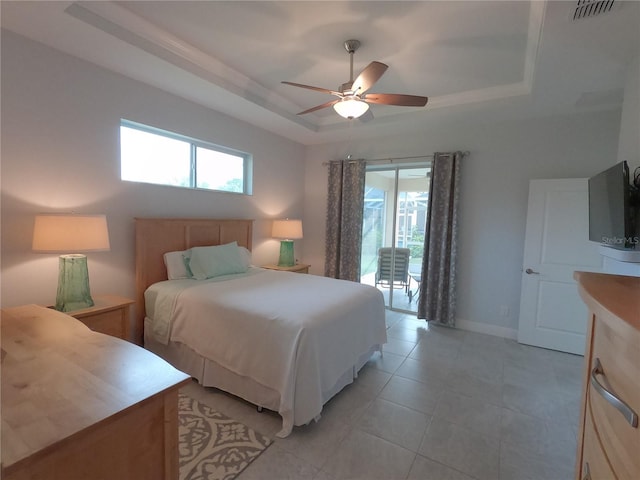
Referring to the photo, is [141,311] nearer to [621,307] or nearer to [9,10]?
[9,10]

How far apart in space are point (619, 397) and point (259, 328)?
1.79 meters

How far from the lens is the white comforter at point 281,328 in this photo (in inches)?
76.2

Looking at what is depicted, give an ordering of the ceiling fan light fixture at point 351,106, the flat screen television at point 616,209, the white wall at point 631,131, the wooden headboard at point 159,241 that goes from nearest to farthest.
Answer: the flat screen television at point 616,209 < the white wall at point 631,131 < the ceiling fan light fixture at point 351,106 < the wooden headboard at point 159,241

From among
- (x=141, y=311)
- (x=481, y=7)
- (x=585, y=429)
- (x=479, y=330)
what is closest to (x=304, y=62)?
(x=481, y=7)

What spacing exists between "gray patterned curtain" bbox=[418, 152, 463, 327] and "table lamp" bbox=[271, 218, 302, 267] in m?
1.80

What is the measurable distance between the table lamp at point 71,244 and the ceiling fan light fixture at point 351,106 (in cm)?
199

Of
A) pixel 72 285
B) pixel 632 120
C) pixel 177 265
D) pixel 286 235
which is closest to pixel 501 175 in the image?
pixel 632 120

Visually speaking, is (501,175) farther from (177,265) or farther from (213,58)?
(177,265)

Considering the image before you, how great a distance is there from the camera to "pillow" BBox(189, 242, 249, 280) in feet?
10.1

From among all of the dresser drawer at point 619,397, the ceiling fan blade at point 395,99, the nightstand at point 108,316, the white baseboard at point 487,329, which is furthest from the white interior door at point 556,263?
the nightstand at point 108,316

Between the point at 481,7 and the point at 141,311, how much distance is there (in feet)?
12.1

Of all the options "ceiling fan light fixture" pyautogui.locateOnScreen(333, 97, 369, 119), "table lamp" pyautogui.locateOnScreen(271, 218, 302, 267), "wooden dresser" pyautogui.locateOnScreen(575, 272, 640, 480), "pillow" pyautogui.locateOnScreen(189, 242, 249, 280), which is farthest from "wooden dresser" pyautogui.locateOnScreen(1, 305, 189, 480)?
"table lamp" pyautogui.locateOnScreen(271, 218, 302, 267)

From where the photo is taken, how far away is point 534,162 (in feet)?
11.4

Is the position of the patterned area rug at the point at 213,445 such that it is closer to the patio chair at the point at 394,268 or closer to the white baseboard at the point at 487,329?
the white baseboard at the point at 487,329
